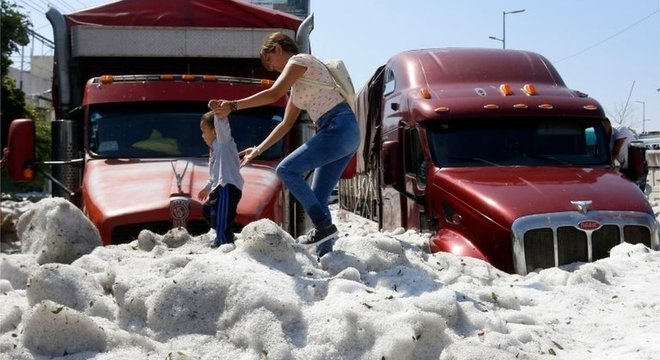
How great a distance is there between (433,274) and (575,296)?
989mm

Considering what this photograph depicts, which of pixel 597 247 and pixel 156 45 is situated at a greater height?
pixel 156 45

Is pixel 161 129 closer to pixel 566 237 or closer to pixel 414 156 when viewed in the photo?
pixel 414 156

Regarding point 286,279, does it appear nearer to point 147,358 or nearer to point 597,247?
point 147,358

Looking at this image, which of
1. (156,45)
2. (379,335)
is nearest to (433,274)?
(379,335)

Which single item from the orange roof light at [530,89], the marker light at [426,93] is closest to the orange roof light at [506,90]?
the orange roof light at [530,89]

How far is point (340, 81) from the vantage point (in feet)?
18.3

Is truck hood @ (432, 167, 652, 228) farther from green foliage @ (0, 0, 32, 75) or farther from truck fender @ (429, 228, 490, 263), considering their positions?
green foliage @ (0, 0, 32, 75)

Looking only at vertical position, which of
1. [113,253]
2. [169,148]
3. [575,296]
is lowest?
[575,296]

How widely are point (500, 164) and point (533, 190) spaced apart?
1176 mm

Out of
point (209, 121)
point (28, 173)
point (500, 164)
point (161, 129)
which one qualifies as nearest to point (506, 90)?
point (500, 164)

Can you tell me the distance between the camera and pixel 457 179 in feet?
26.6

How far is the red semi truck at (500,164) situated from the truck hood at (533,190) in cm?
1

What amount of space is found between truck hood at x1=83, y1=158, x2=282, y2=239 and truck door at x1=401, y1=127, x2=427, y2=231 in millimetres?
1919

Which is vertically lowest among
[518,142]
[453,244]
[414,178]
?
[453,244]
